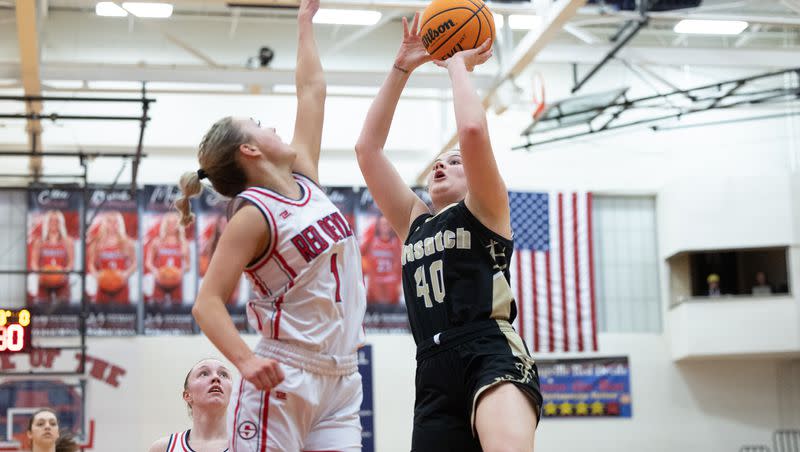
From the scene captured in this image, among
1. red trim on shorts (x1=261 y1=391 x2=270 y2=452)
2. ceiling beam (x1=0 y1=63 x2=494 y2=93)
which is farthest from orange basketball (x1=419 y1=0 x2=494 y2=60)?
ceiling beam (x1=0 y1=63 x2=494 y2=93)

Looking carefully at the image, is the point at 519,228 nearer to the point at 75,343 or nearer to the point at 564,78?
the point at 564,78

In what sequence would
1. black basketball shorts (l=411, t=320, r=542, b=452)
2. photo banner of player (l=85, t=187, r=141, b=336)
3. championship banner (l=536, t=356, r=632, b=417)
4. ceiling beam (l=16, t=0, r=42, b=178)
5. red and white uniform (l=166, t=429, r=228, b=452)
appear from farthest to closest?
1. championship banner (l=536, t=356, r=632, b=417)
2. photo banner of player (l=85, t=187, r=141, b=336)
3. ceiling beam (l=16, t=0, r=42, b=178)
4. red and white uniform (l=166, t=429, r=228, b=452)
5. black basketball shorts (l=411, t=320, r=542, b=452)

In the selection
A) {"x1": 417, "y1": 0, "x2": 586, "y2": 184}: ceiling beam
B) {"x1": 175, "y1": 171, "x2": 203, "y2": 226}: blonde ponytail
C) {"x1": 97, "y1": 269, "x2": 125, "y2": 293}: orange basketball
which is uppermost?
{"x1": 417, "y1": 0, "x2": 586, "y2": 184}: ceiling beam


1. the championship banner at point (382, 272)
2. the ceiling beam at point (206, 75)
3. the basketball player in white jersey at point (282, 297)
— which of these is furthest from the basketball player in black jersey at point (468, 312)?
the championship banner at point (382, 272)

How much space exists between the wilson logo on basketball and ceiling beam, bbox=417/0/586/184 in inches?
237

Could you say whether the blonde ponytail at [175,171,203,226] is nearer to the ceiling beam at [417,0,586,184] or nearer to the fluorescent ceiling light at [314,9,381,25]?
the ceiling beam at [417,0,586,184]

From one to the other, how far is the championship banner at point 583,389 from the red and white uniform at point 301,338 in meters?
13.8

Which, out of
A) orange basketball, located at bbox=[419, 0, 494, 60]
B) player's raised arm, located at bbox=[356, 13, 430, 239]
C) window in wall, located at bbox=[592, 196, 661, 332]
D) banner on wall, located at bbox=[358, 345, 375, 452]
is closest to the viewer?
player's raised arm, located at bbox=[356, 13, 430, 239]

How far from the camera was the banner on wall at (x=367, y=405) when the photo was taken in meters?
15.9

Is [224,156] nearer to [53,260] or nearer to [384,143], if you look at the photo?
[384,143]

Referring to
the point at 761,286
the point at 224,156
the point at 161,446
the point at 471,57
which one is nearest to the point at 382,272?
the point at 761,286

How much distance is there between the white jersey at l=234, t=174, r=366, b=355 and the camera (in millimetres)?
3355

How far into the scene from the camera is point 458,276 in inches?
156

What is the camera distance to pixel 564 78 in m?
17.9
